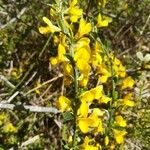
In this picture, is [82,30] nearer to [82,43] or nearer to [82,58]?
[82,43]

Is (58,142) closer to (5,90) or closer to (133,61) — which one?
(5,90)

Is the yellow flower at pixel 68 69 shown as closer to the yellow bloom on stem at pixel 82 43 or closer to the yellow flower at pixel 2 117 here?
the yellow bloom on stem at pixel 82 43

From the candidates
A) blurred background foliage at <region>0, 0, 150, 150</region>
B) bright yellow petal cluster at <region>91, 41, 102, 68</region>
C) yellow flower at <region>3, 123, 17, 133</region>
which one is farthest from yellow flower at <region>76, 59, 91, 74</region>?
yellow flower at <region>3, 123, 17, 133</region>

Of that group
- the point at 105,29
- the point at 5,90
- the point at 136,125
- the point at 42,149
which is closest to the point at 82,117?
the point at 136,125

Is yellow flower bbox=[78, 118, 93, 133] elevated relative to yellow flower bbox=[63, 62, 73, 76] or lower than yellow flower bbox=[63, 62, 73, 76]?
lower

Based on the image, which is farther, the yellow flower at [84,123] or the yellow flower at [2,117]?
the yellow flower at [2,117]

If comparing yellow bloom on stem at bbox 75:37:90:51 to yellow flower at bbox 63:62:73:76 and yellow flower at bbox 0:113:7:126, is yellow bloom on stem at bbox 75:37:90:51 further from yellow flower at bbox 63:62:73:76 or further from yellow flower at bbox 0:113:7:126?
yellow flower at bbox 0:113:7:126

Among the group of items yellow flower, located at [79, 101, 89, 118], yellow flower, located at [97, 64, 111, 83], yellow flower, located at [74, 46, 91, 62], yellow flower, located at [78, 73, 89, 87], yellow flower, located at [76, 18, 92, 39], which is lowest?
yellow flower, located at [79, 101, 89, 118]

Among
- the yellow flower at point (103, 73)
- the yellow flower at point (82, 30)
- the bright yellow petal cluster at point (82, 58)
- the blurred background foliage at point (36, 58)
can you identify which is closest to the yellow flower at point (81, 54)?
the bright yellow petal cluster at point (82, 58)

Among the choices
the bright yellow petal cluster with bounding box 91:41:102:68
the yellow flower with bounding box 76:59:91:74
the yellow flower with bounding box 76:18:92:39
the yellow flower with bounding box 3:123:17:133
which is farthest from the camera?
the yellow flower with bounding box 3:123:17:133
